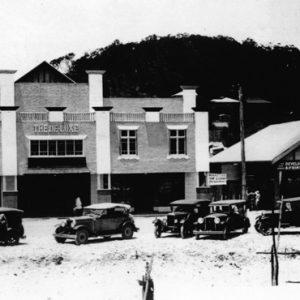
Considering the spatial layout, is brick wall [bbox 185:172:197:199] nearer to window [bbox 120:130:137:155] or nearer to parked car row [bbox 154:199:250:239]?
window [bbox 120:130:137:155]

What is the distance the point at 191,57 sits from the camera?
30.6 meters

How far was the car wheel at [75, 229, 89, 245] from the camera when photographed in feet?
69.7

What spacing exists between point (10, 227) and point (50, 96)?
20.4 metres

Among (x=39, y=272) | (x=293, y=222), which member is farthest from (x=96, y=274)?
(x=293, y=222)

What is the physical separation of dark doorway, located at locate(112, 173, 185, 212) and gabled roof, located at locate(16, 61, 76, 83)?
10329mm

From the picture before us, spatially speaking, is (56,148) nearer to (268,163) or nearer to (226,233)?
(268,163)

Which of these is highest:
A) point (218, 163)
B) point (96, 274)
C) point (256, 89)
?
point (256, 89)

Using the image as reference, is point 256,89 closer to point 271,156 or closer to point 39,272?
point 271,156

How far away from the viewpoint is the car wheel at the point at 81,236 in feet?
69.7

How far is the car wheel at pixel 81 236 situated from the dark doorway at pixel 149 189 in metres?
16.3

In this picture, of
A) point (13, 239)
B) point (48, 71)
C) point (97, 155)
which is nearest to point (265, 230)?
point (13, 239)

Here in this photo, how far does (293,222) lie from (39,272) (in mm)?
10576

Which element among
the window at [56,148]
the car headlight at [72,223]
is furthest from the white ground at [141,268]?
the window at [56,148]

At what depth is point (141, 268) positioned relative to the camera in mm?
16328
